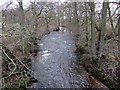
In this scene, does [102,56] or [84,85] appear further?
[102,56]

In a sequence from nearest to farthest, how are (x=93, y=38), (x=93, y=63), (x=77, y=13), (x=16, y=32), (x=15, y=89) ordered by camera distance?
(x=16, y=32) → (x=15, y=89) → (x=93, y=63) → (x=93, y=38) → (x=77, y=13)

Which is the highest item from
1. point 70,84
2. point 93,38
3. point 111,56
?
point 93,38

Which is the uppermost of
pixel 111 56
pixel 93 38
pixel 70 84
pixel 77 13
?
pixel 77 13

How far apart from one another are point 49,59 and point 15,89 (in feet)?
24.3

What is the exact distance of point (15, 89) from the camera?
416 inches

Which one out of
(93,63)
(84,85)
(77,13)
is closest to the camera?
(84,85)

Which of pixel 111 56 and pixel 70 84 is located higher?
pixel 111 56

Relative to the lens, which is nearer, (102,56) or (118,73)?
(118,73)

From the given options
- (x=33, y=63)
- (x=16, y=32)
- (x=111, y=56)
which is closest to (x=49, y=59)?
(x=33, y=63)

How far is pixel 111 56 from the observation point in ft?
47.8

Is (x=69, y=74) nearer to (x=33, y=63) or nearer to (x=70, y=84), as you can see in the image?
(x=70, y=84)

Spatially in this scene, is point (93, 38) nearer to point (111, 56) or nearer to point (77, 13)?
point (111, 56)

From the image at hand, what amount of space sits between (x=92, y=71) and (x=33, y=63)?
4836mm

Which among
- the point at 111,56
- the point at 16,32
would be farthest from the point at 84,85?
the point at 16,32
